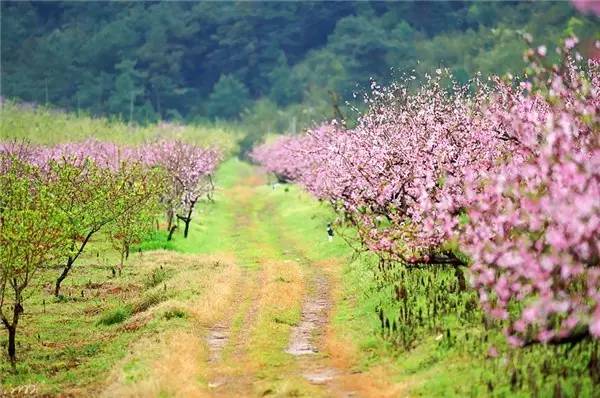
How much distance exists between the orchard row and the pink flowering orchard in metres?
11.9

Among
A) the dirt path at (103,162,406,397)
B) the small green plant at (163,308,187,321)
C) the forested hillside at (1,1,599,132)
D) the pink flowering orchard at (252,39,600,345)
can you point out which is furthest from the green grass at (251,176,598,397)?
the forested hillside at (1,1,599,132)

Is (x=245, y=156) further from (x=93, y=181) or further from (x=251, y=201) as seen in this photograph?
(x=93, y=181)

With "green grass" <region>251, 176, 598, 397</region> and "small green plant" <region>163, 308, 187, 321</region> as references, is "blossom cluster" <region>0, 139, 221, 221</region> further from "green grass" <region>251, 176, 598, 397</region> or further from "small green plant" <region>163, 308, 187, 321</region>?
"green grass" <region>251, 176, 598, 397</region>

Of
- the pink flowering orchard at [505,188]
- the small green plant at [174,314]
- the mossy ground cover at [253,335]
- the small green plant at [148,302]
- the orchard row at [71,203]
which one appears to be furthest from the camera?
the small green plant at [148,302]

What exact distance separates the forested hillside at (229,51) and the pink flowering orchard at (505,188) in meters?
99.1

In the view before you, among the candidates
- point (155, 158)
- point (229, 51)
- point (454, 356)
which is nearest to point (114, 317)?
point (454, 356)

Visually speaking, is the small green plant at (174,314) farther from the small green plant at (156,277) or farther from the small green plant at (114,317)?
the small green plant at (156,277)

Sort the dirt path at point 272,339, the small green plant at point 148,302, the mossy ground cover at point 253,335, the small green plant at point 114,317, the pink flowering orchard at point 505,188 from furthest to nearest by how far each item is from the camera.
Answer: the small green plant at point 148,302
the small green plant at point 114,317
the dirt path at point 272,339
the mossy ground cover at point 253,335
the pink flowering orchard at point 505,188

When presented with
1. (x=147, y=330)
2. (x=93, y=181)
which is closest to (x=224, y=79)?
(x=93, y=181)

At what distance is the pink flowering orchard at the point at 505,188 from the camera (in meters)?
17.1

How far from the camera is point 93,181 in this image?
4472 cm

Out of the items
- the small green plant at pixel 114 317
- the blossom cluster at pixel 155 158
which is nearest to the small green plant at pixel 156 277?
the small green plant at pixel 114 317

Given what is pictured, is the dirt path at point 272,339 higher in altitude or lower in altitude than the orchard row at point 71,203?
lower

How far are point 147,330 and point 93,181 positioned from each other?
15783 mm
